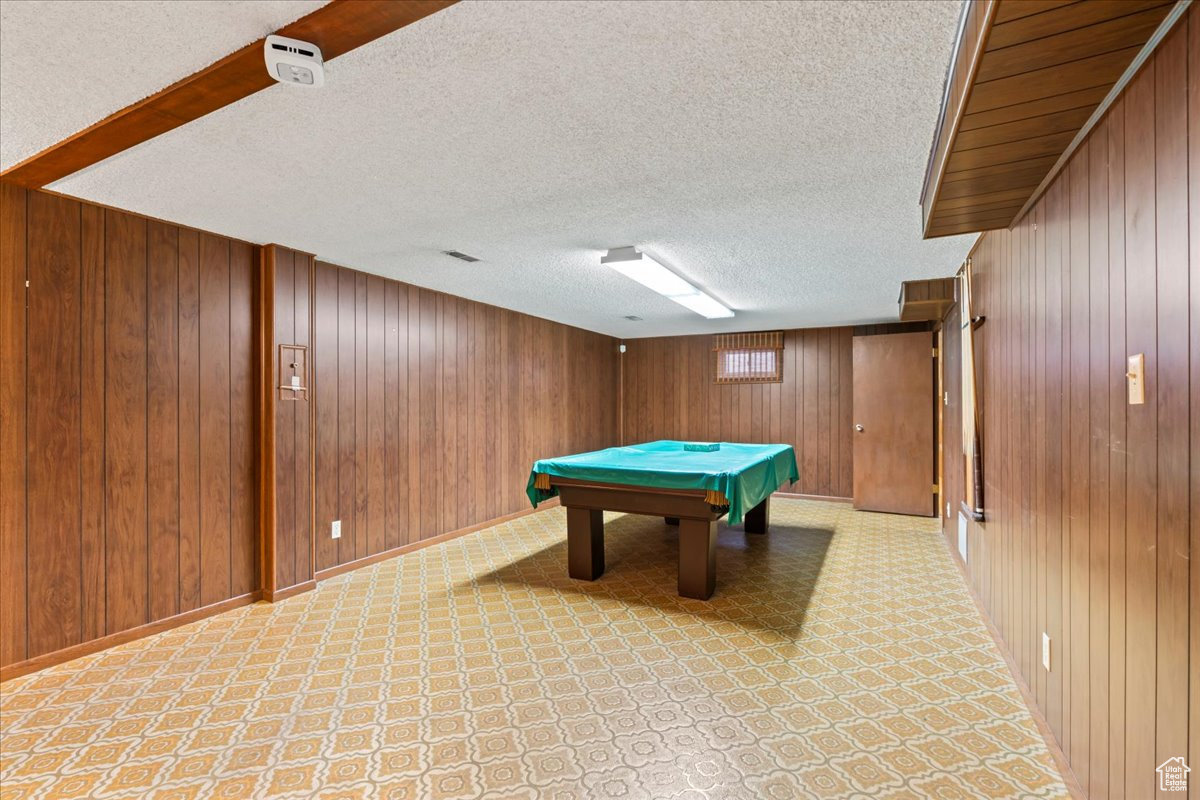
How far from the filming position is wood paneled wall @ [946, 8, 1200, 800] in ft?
3.64

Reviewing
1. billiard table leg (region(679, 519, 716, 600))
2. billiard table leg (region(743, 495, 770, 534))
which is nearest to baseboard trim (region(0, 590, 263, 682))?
billiard table leg (region(679, 519, 716, 600))

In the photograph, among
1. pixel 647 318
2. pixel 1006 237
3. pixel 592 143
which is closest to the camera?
pixel 592 143

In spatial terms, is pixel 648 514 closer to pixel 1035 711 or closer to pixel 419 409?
pixel 1035 711

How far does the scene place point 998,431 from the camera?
2678 millimetres

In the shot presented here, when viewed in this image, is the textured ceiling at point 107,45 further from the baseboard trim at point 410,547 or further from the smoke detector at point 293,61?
the baseboard trim at point 410,547

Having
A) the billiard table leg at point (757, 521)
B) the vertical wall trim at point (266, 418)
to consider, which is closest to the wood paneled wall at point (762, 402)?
the billiard table leg at point (757, 521)

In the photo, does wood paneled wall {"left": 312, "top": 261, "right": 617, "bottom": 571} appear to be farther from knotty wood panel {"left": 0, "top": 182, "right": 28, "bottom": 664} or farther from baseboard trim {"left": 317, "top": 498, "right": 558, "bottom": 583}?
knotty wood panel {"left": 0, "top": 182, "right": 28, "bottom": 664}

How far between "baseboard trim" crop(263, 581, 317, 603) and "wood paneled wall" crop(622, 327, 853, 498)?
5.28m

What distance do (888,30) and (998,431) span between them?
214 centimetres

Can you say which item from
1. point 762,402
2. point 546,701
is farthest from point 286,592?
point 762,402

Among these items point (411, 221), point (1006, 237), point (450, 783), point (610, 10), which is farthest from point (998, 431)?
point (411, 221)

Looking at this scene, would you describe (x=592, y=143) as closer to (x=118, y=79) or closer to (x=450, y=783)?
(x=118, y=79)

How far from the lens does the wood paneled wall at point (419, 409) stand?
3951 millimetres

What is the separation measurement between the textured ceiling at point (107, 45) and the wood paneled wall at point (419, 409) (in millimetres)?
2047
